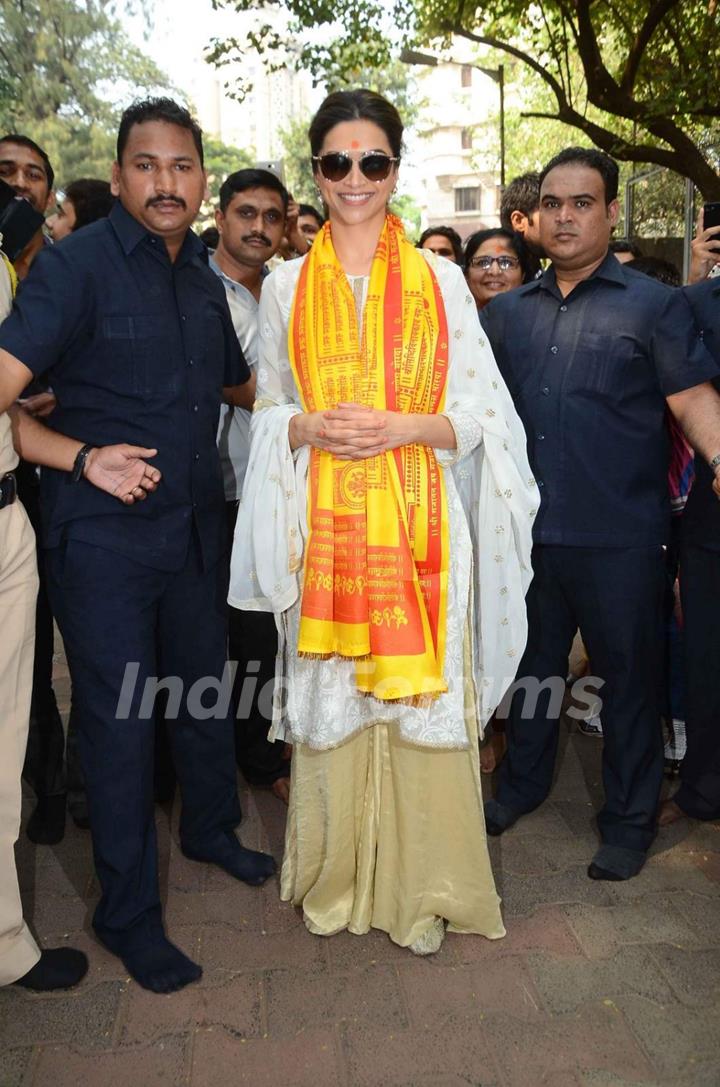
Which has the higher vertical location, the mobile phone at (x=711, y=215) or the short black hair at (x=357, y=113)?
the short black hair at (x=357, y=113)

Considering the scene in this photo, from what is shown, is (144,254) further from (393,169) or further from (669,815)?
(669,815)

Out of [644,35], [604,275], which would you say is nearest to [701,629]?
[604,275]

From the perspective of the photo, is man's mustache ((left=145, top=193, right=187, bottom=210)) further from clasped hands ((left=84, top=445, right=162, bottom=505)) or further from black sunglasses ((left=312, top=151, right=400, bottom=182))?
clasped hands ((left=84, top=445, right=162, bottom=505))

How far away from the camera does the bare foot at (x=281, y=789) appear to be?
378 centimetres

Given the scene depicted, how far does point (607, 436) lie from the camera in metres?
3.09

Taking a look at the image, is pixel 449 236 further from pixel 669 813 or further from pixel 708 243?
pixel 669 813

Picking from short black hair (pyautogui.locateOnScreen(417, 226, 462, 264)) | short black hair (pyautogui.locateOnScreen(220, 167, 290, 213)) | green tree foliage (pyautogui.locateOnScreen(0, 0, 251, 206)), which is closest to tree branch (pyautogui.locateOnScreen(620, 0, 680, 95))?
short black hair (pyautogui.locateOnScreen(417, 226, 462, 264))

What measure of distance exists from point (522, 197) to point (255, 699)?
2.82 m

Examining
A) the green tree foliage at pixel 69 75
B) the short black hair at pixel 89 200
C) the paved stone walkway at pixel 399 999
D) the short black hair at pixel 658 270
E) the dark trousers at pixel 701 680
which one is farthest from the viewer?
the green tree foliage at pixel 69 75

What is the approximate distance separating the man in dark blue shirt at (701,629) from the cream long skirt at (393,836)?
1.08 meters

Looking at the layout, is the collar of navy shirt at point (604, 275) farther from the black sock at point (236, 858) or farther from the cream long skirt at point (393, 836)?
the black sock at point (236, 858)

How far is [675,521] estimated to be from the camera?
3.68 metres

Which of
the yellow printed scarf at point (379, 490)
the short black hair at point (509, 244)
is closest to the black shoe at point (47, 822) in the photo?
the yellow printed scarf at point (379, 490)

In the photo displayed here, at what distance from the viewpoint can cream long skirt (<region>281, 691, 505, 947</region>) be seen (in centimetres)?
275
